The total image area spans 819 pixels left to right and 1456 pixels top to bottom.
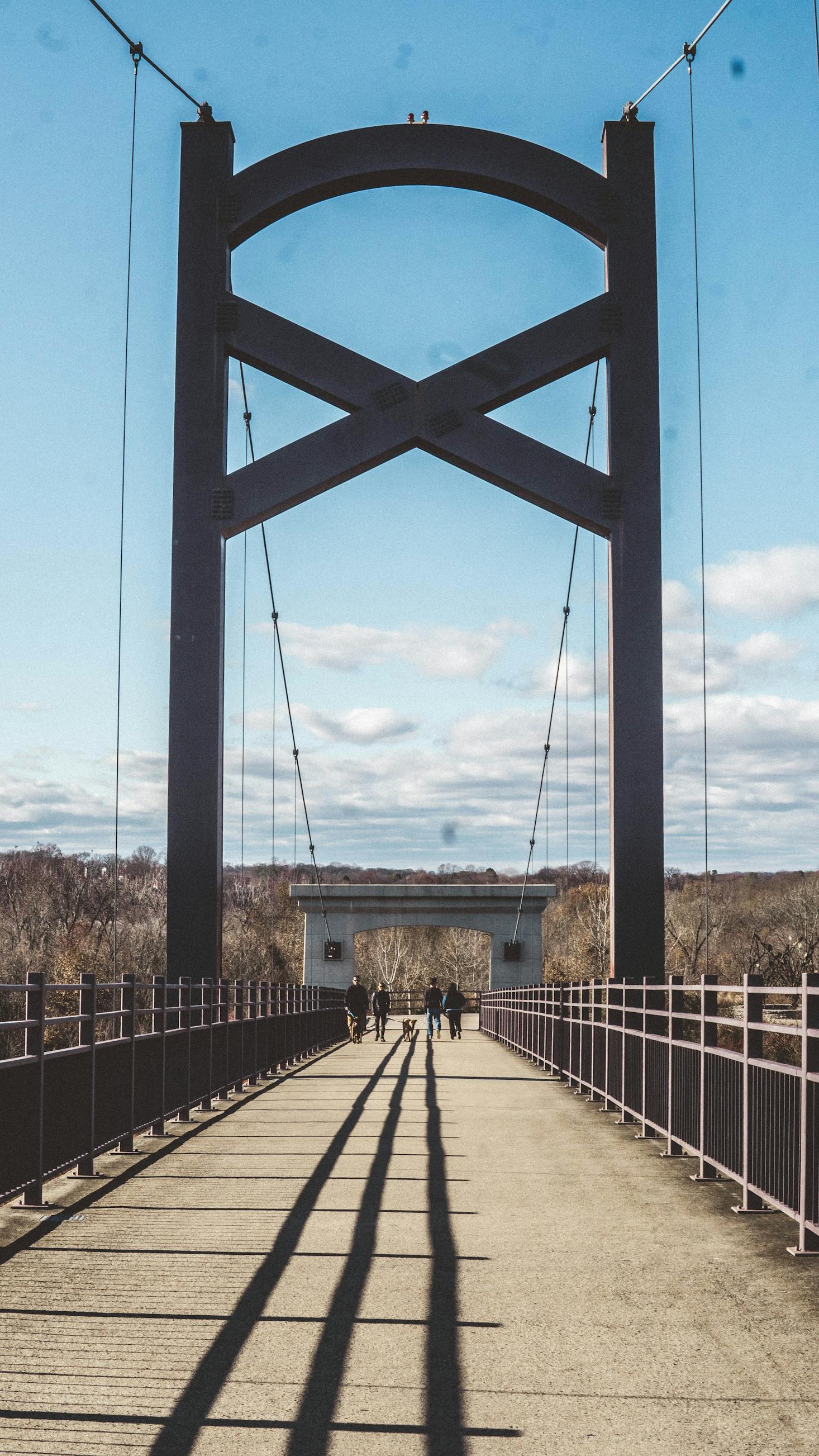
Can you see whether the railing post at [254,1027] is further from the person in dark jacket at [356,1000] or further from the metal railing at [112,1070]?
the person in dark jacket at [356,1000]

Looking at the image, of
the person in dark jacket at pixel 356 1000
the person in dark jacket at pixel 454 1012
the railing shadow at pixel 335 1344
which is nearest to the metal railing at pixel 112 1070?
the railing shadow at pixel 335 1344

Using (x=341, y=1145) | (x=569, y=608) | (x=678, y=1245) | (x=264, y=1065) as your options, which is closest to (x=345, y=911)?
(x=569, y=608)

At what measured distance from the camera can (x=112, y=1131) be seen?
26.9 feet

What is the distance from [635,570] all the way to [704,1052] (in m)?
8.95

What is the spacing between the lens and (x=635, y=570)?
16062 mm

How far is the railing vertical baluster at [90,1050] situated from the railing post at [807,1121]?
3550 millimetres

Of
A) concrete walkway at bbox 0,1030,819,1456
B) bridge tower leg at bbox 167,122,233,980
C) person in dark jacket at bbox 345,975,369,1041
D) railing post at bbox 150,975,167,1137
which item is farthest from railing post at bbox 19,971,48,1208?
person in dark jacket at bbox 345,975,369,1041

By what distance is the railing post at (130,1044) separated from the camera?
859 cm

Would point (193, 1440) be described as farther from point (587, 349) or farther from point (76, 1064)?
point (587, 349)

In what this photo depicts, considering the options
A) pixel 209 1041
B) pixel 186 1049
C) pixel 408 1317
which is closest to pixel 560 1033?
pixel 209 1041

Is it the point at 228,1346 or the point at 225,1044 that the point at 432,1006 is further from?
the point at 228,1346

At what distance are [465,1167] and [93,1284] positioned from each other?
11.8ft

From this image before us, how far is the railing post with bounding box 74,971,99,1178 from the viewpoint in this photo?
7574mm

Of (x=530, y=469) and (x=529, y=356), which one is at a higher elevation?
(x=529, y=356)
